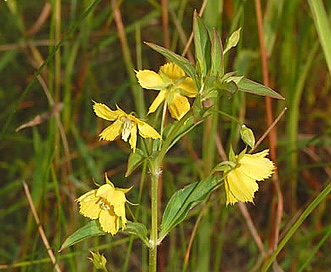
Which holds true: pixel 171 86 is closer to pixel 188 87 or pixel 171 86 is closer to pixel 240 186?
pixel 188 87

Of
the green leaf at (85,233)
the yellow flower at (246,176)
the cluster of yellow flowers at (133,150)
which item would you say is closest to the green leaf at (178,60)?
the cluster of yellow flowers at (133,150)

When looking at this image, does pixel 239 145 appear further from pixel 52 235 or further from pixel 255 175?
pixel 255 175

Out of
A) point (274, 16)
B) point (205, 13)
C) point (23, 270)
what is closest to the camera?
point (23, 270)

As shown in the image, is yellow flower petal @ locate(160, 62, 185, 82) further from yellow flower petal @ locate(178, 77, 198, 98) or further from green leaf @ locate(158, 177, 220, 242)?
green leaf @ locate(158, 177, 220, 242)

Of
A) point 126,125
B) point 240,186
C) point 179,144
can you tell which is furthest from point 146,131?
point 179,144

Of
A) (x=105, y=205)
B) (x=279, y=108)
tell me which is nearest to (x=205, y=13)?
(x=279, y=108)

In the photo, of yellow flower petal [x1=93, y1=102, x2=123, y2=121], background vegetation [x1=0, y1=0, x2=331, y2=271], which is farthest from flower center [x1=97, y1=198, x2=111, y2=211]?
background vegetation [x1=0, y1=0, x2=331, y2=271]
